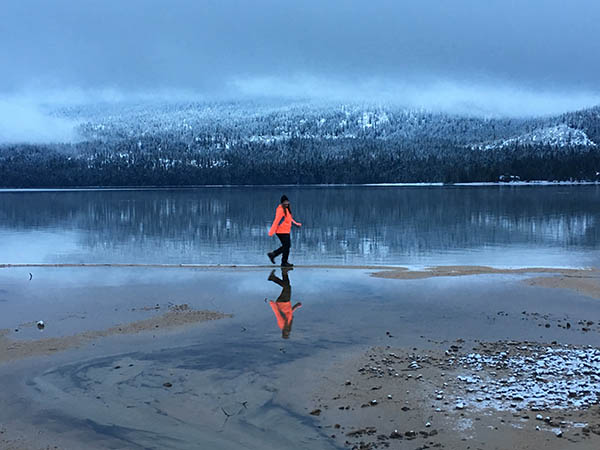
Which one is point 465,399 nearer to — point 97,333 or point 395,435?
point 395,435

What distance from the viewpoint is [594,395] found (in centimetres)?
798

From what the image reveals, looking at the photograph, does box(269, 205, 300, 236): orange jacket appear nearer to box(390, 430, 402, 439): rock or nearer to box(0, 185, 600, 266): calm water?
box(0, 185, 600, 266): calm water

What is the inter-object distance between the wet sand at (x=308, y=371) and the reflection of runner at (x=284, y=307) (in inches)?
8.5

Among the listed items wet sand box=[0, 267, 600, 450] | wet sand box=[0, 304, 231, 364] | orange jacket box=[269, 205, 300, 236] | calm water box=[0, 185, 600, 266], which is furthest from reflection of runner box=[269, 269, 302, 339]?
calm water box=[0, 185, 600, 266]

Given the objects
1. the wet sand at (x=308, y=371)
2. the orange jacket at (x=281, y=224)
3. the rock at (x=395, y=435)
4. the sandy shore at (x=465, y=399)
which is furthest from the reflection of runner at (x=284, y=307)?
the rock at (x=395, y=435)

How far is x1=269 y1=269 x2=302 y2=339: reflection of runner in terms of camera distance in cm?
1215

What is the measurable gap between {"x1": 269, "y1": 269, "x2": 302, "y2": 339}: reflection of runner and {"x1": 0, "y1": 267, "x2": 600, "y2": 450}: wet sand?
8.5 inches

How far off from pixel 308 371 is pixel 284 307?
4725mm

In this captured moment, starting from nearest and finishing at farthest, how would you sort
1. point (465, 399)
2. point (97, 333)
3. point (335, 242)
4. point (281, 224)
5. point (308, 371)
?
point (465, 399) → point (308, 371) → point (97, 333) → point (281, 224) → point (335, 242)

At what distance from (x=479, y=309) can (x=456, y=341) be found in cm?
303

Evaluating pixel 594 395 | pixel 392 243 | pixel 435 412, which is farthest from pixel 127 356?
pixel 392 243

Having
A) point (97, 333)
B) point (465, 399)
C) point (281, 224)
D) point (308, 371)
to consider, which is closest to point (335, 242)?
point (281, 224)

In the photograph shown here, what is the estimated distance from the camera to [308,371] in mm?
9445

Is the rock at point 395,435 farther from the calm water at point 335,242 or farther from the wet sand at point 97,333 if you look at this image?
the calm water at point 335,242
